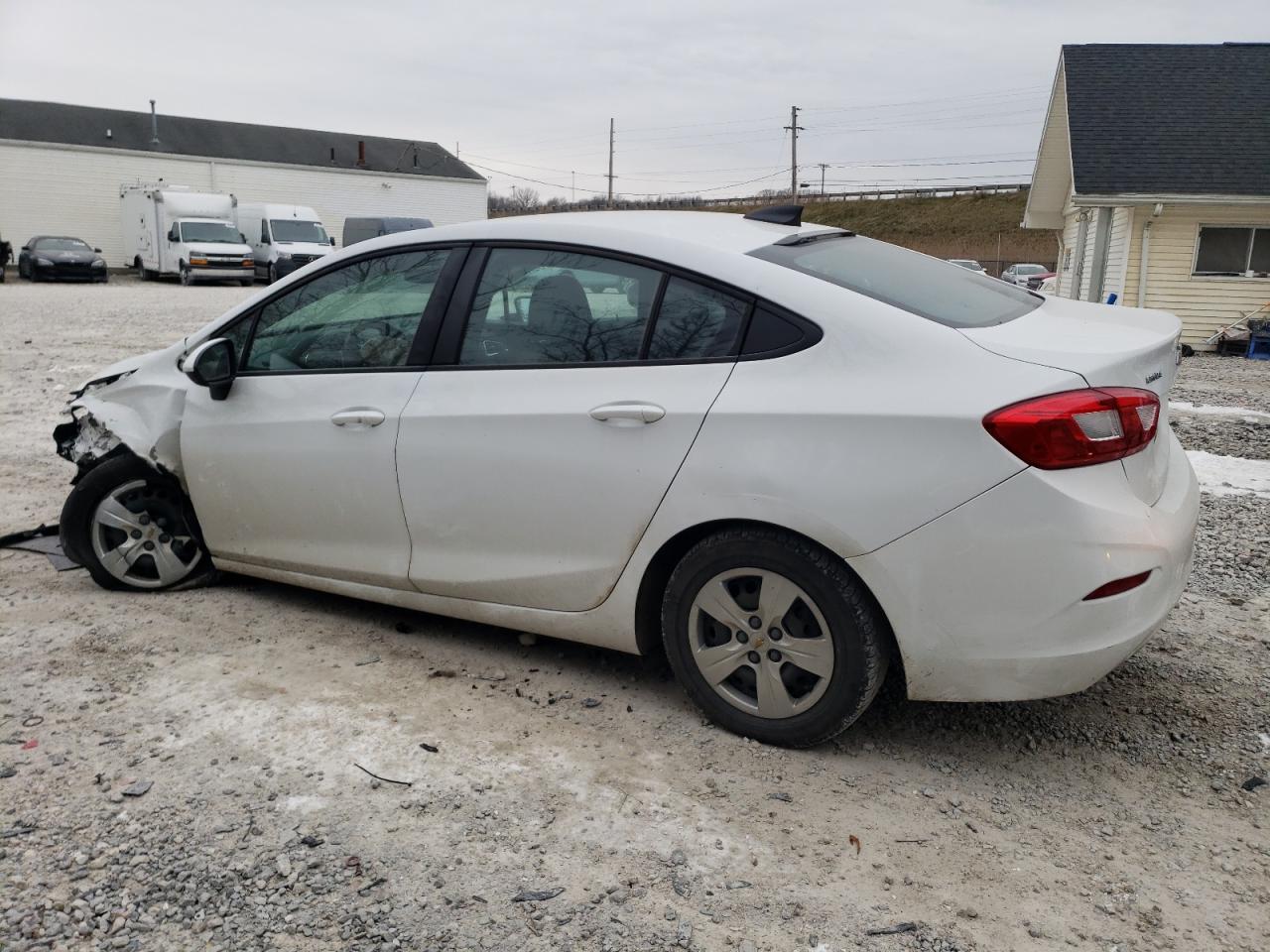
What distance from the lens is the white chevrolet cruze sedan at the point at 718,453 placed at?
9.24 feet

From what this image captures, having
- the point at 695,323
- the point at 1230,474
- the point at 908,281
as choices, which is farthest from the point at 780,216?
the point at 1230,474

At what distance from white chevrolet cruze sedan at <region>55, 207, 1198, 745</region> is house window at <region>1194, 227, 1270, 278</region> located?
17740 mm

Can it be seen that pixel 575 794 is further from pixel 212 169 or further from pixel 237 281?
pixel 212 169

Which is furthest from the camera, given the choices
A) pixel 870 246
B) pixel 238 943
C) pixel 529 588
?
pixel 870 246

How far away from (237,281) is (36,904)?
110ft

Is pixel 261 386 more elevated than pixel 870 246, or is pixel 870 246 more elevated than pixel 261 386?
pixel 870 246

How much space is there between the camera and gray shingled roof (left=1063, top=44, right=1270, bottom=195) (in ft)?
60.0

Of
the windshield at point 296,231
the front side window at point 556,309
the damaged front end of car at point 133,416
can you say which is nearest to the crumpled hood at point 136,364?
the damaged front end of car at point 133,416

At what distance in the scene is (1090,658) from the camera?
9.36 feet

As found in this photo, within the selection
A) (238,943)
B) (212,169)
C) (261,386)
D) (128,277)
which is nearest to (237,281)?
(128,277)

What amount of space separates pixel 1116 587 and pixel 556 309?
195 centimetres

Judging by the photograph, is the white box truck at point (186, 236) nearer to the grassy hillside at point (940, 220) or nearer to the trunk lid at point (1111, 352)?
the trunk lid at point (1111, 352)

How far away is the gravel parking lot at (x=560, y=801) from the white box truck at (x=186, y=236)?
29774 mm

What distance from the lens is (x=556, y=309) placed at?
359 cm
